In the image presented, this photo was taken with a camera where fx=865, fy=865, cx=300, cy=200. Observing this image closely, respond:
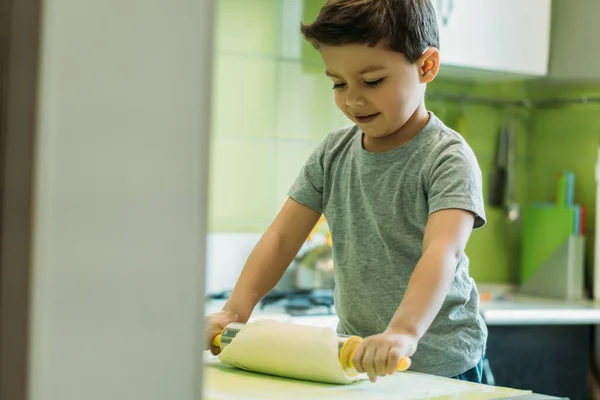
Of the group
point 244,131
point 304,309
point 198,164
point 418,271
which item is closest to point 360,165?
point 418,271

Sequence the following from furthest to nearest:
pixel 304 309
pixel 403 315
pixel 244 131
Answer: pixel 244 131 < pixel 304 309 < pixel 403 315

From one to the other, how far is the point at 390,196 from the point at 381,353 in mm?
362

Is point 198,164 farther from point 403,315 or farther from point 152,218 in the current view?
point 403,315

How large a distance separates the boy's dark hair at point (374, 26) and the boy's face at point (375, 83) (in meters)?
0.01

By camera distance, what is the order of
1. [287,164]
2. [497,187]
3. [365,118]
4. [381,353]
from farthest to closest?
[497,187] → [287,164] → [365,118] → [381,353]

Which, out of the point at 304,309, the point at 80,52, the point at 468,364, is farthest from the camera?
the point at 304,309

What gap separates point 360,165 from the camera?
1180 millimetres

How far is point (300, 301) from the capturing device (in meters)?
2.20

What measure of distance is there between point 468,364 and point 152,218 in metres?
0.79

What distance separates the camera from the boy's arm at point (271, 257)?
3.77 ft

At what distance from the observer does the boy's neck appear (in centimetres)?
116

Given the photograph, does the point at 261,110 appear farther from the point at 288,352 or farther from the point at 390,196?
the point at 288,352

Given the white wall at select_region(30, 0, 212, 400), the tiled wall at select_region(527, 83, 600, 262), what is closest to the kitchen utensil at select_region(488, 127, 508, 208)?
the tiled wall at select_region(527, 83, 600, 262)

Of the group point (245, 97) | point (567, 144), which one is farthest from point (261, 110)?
point (567, 144)
